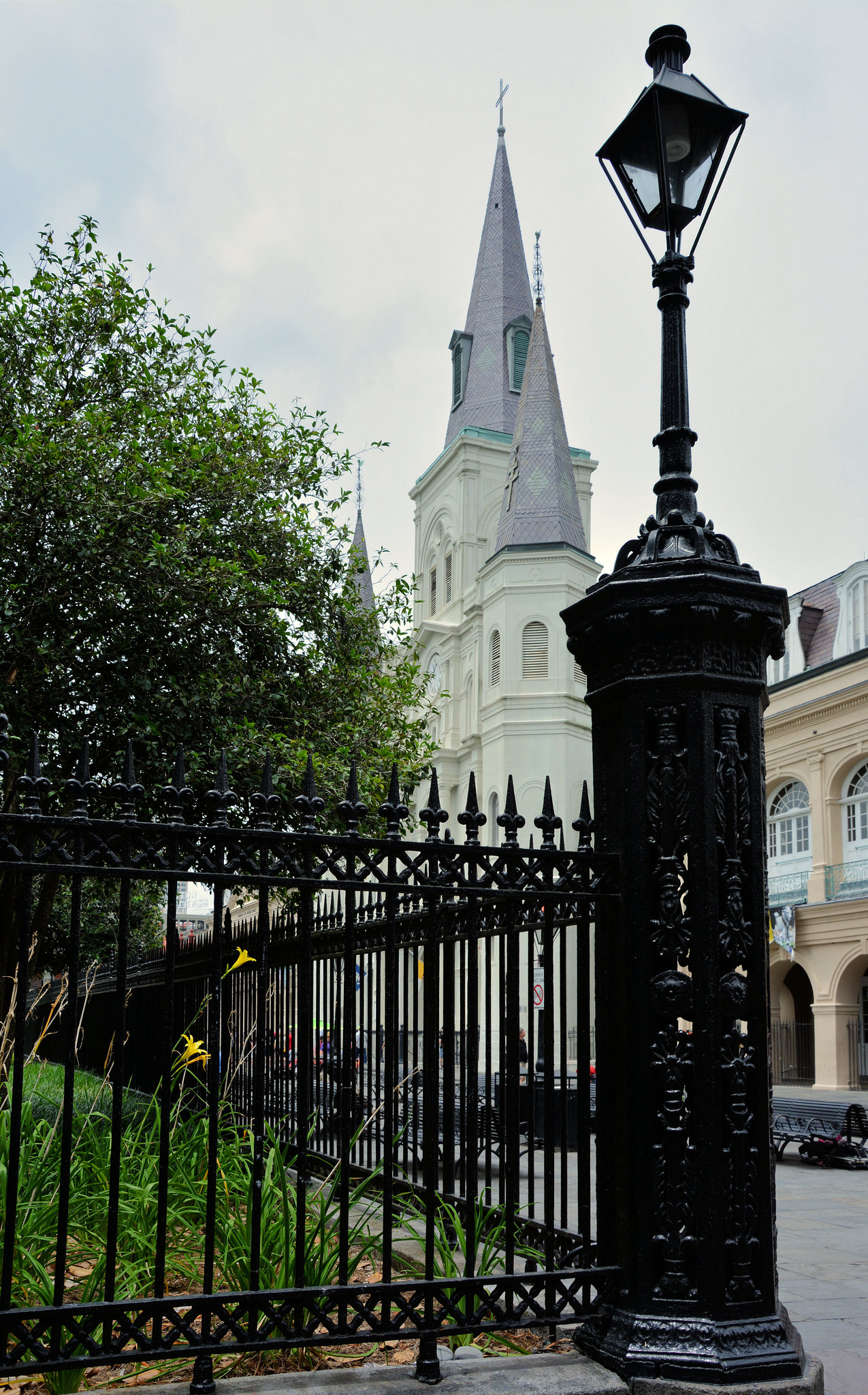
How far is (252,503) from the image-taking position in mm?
11719

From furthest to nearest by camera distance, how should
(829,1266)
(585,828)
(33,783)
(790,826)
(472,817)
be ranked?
(790,826) < (829,1266) < (585,828) < (472,817) < (33,783)

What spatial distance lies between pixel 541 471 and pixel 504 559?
354 cm

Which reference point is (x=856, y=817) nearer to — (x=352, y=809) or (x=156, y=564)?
(x=156, y=564)

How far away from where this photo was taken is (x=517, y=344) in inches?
2115

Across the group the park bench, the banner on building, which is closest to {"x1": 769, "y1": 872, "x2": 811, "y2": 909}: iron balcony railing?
the banner on building

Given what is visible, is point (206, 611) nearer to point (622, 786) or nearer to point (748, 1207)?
point (622, 786)

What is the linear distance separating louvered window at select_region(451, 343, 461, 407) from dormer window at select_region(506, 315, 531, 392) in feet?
10.7

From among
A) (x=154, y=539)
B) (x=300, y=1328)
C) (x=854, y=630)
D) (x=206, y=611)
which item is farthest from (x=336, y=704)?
(x=854, y=630)

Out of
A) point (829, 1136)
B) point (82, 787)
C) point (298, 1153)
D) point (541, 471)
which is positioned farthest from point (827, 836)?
point (82, 787)

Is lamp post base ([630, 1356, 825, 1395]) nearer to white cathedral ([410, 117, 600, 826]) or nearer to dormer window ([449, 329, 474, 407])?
white cathedral ([410, 117, 600, 826])

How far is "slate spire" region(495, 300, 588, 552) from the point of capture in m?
44.2

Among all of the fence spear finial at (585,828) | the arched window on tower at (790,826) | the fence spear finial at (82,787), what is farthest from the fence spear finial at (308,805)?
the arched window on tower at (790,826)

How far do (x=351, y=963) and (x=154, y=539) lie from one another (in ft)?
21.8

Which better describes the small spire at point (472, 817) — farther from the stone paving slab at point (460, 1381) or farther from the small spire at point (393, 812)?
the stone paving slab at point (460, 1381)
